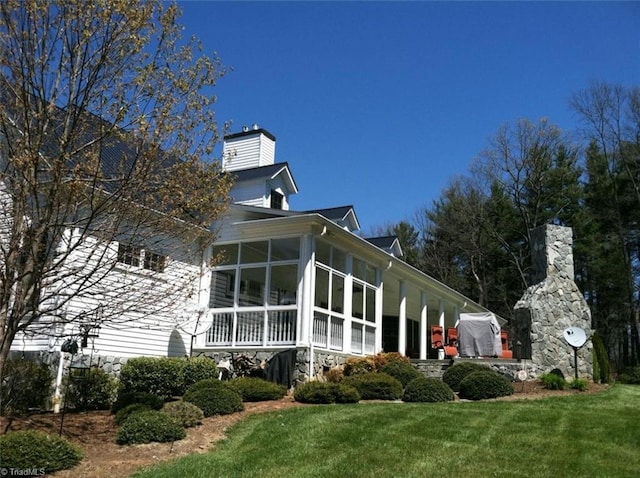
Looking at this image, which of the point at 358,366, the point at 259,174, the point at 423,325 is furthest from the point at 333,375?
the point at 423,325

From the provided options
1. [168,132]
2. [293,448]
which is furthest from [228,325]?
[168,132]

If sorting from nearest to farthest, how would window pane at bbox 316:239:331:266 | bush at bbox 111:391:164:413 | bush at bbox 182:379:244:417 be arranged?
bush at bbox 111:391:164:413, bush at bbox 182:379:244:417, window pane at bbox 316:239:331:266

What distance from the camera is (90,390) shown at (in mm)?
10789

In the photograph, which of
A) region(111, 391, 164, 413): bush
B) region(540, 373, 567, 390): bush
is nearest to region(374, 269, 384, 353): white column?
region(540, 373, 567, 390): bush

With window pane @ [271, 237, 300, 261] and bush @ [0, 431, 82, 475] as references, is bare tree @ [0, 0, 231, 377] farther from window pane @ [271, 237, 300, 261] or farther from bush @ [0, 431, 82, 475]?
window pane @ [271, 237, 300, 261]

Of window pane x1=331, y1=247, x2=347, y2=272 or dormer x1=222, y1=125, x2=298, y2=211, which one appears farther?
dormer x1=222, y1=125, x2=298, y2=211

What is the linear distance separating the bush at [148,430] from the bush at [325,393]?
3734mm

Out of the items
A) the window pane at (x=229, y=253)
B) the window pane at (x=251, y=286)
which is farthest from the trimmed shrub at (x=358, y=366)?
the window pane at (x=229, y=253)

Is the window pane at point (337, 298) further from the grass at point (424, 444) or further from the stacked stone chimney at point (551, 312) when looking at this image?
the grass at point (424, 444)

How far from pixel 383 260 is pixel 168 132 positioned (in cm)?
1146

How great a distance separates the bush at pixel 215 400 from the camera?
31.0 ft

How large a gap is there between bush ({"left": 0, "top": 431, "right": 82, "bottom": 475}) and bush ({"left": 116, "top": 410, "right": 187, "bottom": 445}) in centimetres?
84

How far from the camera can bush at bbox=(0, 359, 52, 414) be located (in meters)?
9.41

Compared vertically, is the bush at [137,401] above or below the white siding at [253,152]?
below
